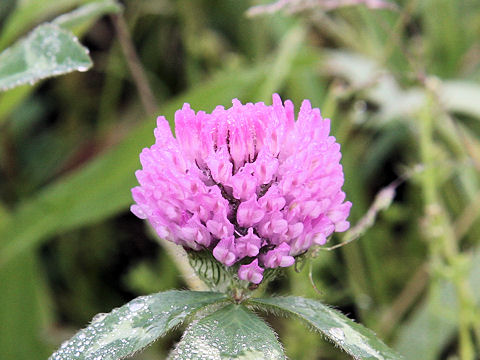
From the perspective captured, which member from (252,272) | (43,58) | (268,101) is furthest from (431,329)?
(43,58)

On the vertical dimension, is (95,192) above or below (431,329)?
above

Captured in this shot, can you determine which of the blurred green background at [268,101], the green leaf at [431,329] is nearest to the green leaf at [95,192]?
the blurred green background at [268,101]

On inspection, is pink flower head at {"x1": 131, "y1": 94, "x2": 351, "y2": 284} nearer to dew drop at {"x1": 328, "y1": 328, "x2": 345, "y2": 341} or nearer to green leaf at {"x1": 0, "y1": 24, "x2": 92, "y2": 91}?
dew drop at {"x1": 328, "y1": 328, "x2": 345, "y2": 341}

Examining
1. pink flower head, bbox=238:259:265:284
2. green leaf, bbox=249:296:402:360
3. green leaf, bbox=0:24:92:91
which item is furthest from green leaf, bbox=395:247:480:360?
green leaf, bbox=0:24:92:91

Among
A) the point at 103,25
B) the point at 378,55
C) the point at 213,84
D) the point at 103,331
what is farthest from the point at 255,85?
the point at 103,331

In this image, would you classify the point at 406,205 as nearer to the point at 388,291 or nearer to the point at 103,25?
the point at 388,291

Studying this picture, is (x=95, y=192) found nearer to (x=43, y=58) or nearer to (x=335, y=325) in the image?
(x=43, y=58)

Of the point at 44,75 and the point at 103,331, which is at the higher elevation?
the point at 44,75
